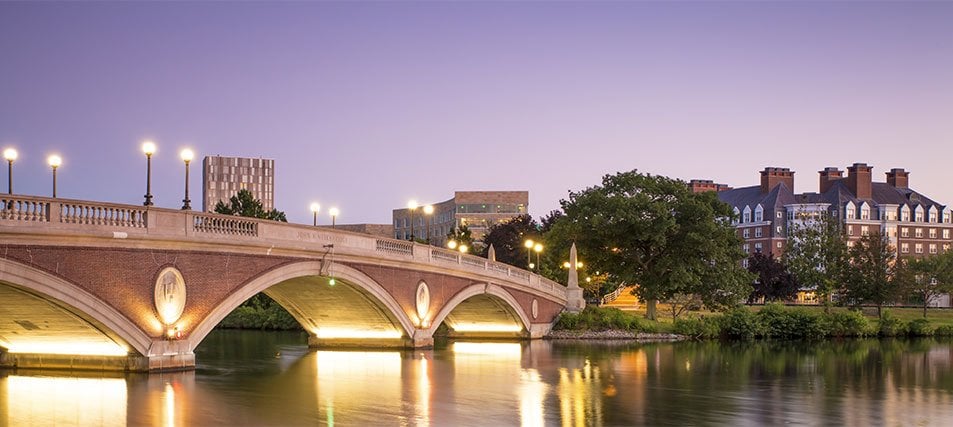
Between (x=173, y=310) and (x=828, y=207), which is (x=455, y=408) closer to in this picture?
(x=173, y=310)

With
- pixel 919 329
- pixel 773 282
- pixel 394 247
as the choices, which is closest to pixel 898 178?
pixel 773 282

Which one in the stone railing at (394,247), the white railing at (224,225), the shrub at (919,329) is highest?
the white railing at (224,225)

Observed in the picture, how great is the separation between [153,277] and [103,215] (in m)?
2.54

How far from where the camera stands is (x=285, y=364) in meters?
42.9

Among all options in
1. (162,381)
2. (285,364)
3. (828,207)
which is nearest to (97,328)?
(162,381)

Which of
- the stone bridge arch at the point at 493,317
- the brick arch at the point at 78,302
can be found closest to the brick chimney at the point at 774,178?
the stone bridge arch at the point at 493,317

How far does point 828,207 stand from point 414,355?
105783mm

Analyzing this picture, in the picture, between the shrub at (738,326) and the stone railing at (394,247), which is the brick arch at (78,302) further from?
the shrub at (738,326)

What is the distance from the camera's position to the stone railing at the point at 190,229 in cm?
3008

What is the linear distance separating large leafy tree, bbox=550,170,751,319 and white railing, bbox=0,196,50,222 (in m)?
41.4

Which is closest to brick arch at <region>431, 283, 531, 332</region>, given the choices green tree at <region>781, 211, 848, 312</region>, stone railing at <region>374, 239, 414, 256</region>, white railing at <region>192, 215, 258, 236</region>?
stone railing at <region>374, 239, 414, 256</region>

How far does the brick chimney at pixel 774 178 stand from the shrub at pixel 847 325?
2967 inches

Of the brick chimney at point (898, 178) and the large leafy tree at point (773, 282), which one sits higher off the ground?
the brick chimney at point (898, 178)

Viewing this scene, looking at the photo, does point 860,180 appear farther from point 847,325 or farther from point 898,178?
point 847,325
